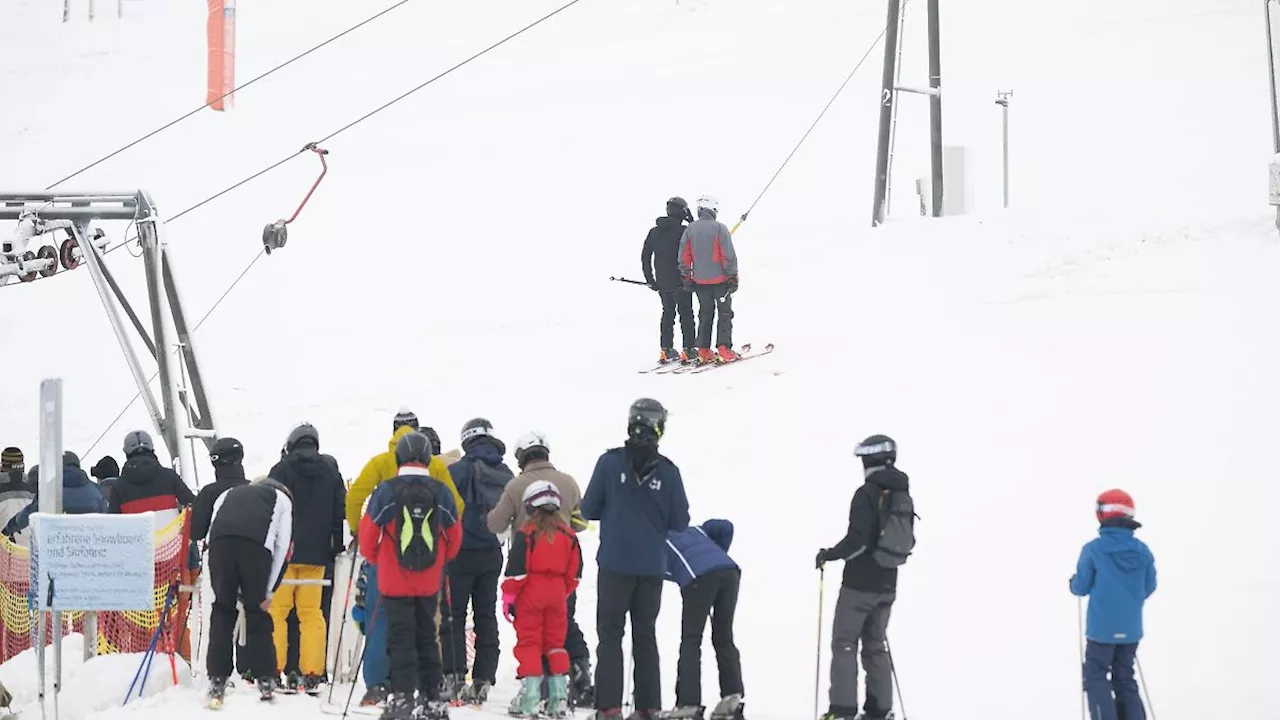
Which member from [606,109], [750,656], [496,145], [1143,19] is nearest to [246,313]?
[496,145]

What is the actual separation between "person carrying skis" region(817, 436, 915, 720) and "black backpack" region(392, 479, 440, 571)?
2.00m

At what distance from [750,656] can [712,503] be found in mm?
2444

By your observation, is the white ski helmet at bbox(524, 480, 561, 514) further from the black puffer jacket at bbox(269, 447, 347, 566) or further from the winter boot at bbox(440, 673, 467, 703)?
the black puffer jacket at bbox(269, 447, 347, 566)

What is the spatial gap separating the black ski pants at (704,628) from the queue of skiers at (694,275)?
7.70 metres

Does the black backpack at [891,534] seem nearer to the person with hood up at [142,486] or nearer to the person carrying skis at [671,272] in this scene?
the person with hood up at [142,486]

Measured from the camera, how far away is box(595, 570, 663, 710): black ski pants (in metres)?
8.84

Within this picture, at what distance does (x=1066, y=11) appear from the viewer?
41656 millimetres

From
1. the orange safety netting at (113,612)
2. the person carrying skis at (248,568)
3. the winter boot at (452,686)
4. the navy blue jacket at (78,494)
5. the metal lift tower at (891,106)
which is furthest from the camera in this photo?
the metal lift tower at (891,106)

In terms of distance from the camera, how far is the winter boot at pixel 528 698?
9.05 m

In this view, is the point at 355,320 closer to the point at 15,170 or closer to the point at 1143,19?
the point at 15,170

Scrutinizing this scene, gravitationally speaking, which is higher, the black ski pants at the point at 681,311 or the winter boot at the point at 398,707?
the black ski pants at the point at 681,311

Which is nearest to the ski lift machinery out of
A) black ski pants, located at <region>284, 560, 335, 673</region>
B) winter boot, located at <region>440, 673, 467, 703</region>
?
black ski pants, located at <region>284, 560, 335, 673</region>

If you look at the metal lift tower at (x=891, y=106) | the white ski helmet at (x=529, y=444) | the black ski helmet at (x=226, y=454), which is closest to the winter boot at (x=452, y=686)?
the white ski helmet at (x=529, y=444)

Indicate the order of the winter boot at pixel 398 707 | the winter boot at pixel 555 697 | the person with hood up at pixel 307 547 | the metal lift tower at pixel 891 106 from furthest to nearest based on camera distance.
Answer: the metal lift tower at pixel 891 106, the person with hood up at pixel 307 547, the winter boot at pixel 555 697, the winter boot at pixel 398 707
